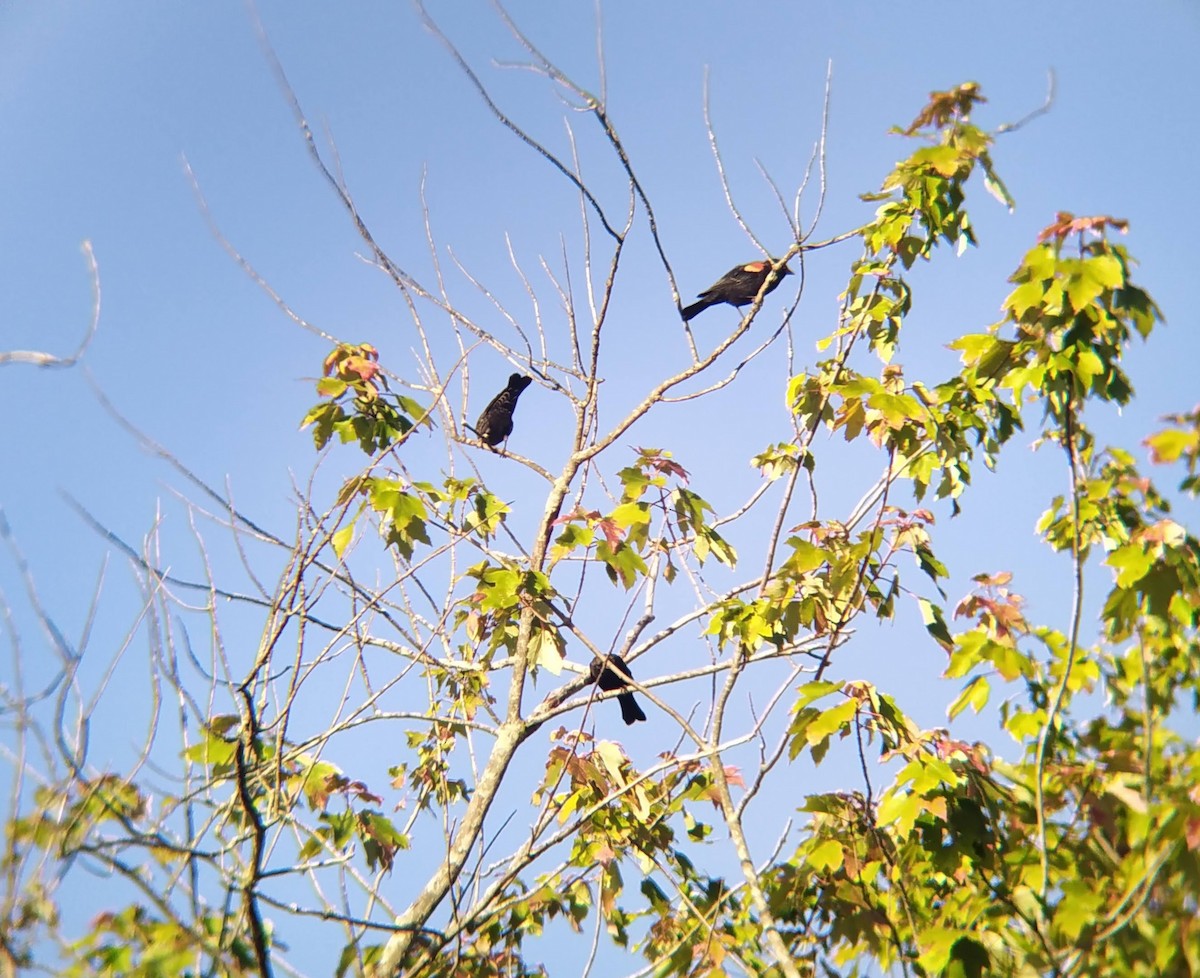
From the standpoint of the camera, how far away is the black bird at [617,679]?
117 inches

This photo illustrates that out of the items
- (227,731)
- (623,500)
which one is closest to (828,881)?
(623,500)

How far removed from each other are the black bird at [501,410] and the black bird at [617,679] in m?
2.02

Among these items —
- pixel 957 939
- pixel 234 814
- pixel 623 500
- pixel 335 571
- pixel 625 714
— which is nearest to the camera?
pixel 957 939

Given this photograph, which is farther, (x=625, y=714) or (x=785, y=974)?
(x=625, y=714)

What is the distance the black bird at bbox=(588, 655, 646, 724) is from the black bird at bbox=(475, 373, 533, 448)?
2022 mm

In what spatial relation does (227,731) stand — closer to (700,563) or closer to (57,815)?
(57,815)

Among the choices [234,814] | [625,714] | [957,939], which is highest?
[625,714]

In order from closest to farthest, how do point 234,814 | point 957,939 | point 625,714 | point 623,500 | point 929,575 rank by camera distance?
point 957,939 < point 234,814 < point 929,575 < point 623,500 < point 625,714

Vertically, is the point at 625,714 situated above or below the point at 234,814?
above

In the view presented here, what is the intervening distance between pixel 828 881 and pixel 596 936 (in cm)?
80

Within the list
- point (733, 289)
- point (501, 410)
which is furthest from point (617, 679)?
point (733, 289)

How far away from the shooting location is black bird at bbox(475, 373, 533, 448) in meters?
5.72

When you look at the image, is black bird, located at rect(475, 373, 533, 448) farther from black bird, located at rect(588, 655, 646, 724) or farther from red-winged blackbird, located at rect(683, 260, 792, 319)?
black bird, located at rect(588, 655, 646, 724)

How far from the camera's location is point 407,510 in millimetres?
3377
